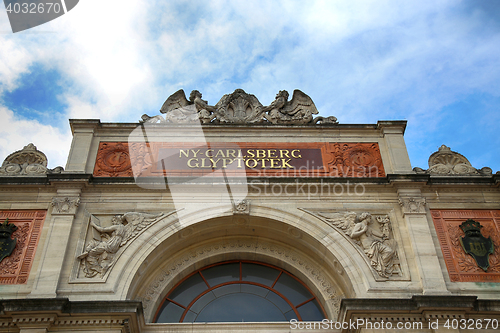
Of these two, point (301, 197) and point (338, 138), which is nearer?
point (301, 197)

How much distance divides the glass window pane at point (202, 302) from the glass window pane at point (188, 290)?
166 millimetres

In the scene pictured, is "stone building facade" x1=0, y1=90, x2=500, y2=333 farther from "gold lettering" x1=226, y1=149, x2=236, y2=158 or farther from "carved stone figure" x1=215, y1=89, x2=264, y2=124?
A: "carved stone figure" x1=215, y1=89, x2=264, y2=124

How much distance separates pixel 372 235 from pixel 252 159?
395 cm

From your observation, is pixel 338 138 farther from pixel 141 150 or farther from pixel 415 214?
pixel 141 150

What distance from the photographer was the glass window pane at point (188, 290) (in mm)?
12719

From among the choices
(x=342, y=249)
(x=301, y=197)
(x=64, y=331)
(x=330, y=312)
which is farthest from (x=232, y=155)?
(x=64, y=331)

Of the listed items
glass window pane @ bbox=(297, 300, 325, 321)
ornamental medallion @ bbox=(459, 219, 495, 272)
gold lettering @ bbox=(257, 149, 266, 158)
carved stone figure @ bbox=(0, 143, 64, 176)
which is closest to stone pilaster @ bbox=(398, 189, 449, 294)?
ornamental medallion @ bbox=(459, 219, 495, 272)

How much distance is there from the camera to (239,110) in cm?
1555

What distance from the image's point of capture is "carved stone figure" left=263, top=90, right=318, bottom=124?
15278 mm

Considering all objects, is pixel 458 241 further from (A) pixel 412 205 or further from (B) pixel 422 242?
(A) pixel 412 205

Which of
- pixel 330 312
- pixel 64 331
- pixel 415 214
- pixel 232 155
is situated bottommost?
pixel 64 331

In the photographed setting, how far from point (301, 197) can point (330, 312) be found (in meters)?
2.98

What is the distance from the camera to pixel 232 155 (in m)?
14.2

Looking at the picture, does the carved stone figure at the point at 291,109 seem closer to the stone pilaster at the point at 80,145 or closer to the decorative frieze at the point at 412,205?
the decorative frieze at the point at 412,205
